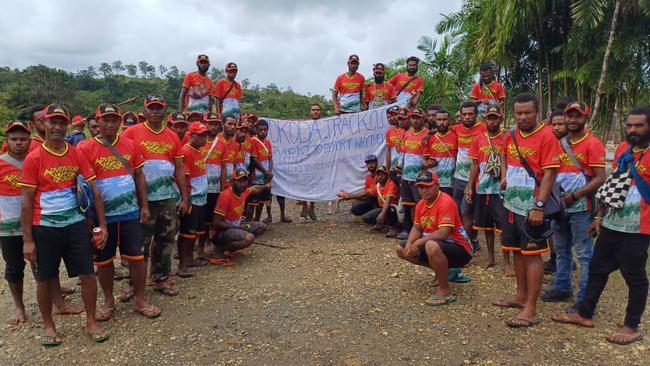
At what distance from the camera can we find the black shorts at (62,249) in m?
4.11

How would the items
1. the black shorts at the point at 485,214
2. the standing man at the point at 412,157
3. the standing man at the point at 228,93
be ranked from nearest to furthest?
the black shorts at the point at 485,214
the standing man at the point at 412,157
the standing man at the point at 228,93

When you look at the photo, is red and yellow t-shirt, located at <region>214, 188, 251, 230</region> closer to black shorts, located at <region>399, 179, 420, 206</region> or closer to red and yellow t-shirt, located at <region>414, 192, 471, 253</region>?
black shorts, located at <region>399, 179, 420, 206</region>

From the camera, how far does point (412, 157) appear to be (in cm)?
723

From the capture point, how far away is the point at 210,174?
21.6 ft

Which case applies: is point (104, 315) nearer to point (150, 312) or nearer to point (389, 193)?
point (150, 312)

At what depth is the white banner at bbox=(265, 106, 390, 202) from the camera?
920 centimetres

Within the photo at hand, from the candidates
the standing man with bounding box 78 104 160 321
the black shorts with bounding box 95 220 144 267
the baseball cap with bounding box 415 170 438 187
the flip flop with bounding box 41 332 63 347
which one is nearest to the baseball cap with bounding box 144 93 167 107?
the standing man with bounding box 78 104 160 321

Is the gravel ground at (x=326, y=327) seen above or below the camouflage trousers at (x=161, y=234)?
below

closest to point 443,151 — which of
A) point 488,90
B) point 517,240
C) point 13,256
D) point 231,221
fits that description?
point 488,90

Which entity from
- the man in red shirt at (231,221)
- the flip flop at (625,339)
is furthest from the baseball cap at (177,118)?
the flip flop at (625,339)

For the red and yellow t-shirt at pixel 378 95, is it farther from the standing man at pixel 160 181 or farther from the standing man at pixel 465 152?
the standing man at pixel 160 181

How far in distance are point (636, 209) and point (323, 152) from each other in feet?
20.0

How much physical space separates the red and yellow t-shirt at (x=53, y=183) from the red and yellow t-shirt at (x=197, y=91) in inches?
175

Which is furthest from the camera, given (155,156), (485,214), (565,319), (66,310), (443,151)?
(443,151)
